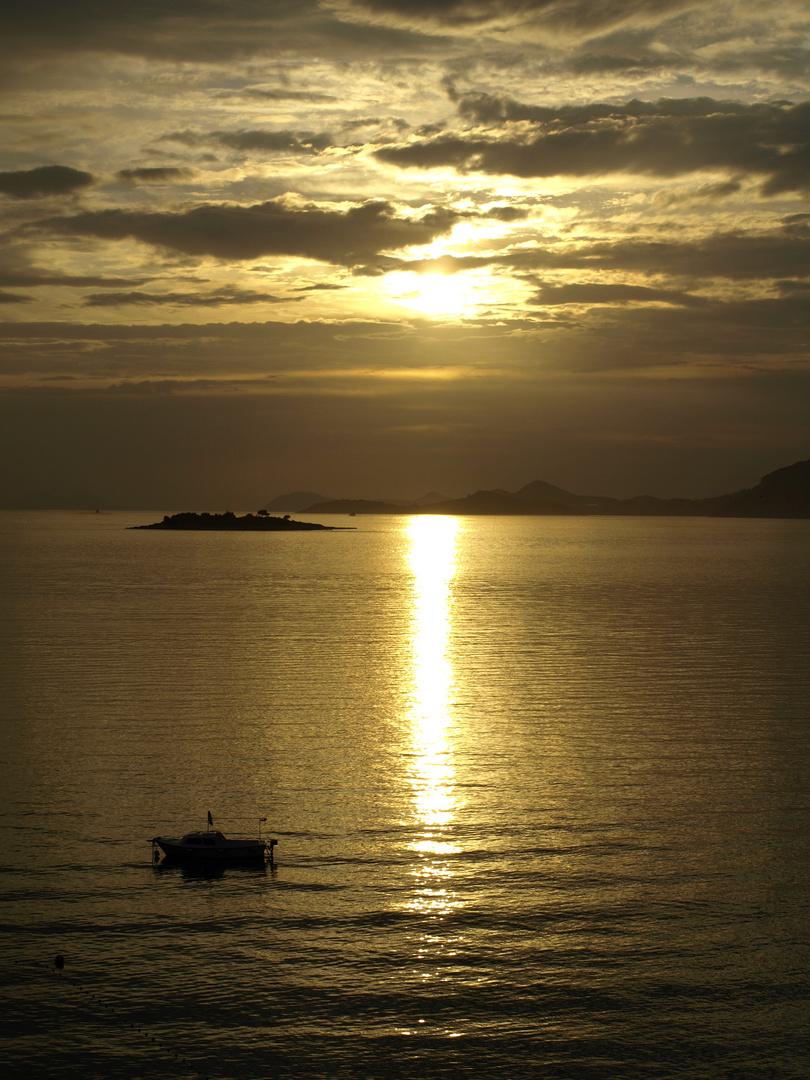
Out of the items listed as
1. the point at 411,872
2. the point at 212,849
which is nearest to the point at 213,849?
the point at 212,849

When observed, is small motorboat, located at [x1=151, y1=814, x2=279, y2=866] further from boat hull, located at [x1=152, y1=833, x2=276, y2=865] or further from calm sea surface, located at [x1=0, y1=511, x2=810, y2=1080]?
calm sea surface, located at [x1=0, y1=511, x2=810, y2=1080]

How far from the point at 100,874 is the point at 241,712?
22298mm

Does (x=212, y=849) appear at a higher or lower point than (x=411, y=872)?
higher

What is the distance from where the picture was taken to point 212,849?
30.5 metres

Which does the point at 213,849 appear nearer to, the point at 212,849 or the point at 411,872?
the point at 212,849

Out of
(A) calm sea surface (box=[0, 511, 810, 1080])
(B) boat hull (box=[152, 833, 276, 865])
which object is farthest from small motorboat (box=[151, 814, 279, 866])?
(A) calm sea surface (box=[0, 511, 810, 1080])

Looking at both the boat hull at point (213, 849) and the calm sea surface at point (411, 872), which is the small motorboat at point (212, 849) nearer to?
the boat hull at point (213, 849)

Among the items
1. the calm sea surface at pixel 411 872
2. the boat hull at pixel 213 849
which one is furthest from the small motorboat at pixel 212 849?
the calm sea surface at pixel 411 872

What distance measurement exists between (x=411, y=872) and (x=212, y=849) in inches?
263

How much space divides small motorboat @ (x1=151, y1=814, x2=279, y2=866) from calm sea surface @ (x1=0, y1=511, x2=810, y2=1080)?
544 millimetres

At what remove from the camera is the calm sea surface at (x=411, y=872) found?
71.3 ft

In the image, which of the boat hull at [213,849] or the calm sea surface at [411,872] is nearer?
the calm sea surface at [411,872]

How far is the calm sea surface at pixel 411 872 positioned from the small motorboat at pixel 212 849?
54cm

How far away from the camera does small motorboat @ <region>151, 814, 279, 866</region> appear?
99.2ft
